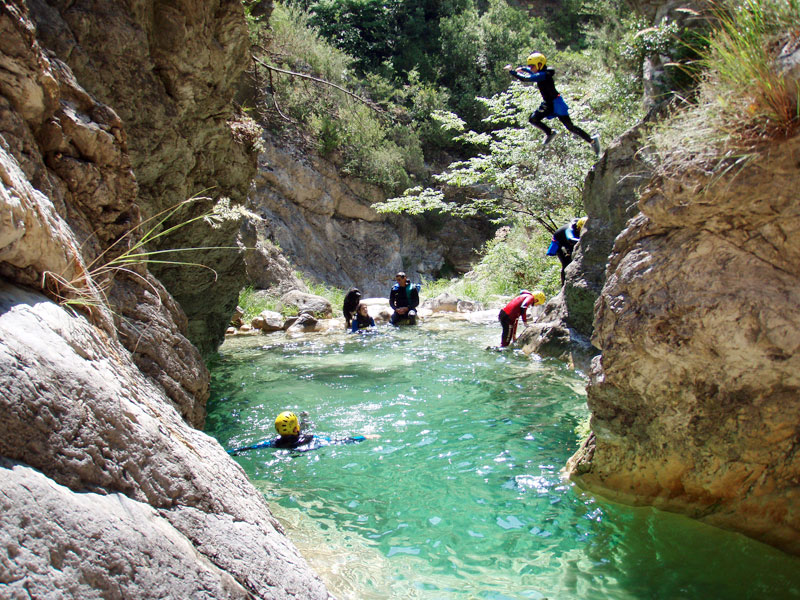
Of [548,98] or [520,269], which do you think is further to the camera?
[520,269]

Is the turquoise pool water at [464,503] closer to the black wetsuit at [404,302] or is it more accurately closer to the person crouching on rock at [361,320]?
the person crouching on rock at [361,320]

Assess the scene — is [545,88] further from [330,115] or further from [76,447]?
[330,115]

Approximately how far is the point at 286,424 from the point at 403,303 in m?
8.40

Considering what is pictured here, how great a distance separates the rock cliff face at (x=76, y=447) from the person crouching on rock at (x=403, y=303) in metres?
10.3

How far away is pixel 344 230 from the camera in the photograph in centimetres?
2228

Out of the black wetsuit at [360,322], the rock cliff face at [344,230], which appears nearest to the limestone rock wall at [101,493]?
the black wetsuit at [360,322]

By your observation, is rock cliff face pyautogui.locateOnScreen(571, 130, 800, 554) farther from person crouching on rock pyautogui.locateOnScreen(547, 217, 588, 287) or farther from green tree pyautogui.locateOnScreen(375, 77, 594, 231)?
green tree pyautogui.locateOnScreen(375, 77, 594, 231)

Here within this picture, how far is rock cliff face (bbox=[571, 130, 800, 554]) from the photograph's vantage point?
3053 mm

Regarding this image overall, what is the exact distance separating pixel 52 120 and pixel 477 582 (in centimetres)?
374

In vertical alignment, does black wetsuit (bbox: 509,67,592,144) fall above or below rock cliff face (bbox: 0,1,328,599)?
above

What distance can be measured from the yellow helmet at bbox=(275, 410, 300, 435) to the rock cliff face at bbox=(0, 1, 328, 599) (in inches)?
102

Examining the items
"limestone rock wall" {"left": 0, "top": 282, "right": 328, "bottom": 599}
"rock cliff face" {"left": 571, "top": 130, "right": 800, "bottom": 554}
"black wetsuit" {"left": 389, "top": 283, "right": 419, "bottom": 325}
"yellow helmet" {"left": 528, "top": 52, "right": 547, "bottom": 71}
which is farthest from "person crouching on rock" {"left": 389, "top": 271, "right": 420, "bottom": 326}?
"limestone rock wall" {"left": 0, "top": 282, "right": 328, "bottom": 599}

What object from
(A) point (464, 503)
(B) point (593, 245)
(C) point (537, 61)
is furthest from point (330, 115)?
(A) point (464, 503)

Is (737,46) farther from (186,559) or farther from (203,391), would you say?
(203,391)
